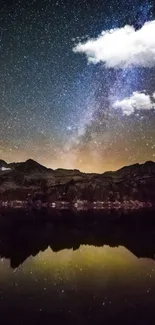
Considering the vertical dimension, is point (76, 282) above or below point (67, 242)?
below

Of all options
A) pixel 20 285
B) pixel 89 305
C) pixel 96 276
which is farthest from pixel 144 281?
pixel 20 285

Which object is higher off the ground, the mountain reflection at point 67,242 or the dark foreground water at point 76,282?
the mountain reflection at point 67,242

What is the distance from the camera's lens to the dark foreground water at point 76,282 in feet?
106

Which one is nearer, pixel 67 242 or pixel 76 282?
pixel 76 282

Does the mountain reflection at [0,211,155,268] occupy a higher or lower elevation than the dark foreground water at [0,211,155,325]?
higher

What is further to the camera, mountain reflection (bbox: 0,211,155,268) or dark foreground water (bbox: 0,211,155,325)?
mountain reflection (bbox: 0,211,155,268)

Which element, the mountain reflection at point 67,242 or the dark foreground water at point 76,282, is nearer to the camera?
the dark foreground water at point 76,282

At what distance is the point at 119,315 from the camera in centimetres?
3231

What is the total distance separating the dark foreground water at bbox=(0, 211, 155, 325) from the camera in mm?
32312

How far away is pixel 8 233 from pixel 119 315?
64.4 m

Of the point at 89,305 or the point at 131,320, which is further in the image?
the point at 89,305

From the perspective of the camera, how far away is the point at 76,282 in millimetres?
44625

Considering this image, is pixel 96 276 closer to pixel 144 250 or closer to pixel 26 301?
pixel 26 301

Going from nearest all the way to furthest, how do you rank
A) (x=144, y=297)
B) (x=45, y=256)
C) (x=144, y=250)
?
(x=144, y=297), (x=45, y=256), (x=144, y=250)
